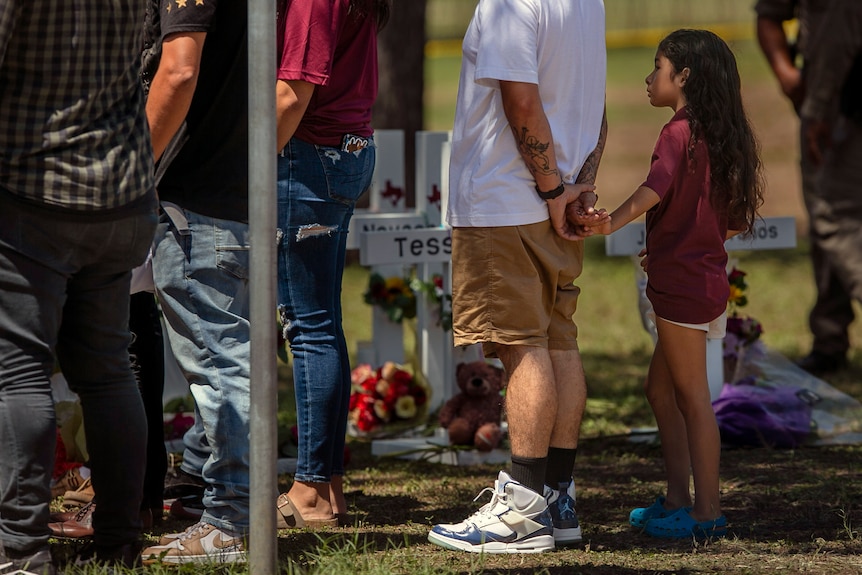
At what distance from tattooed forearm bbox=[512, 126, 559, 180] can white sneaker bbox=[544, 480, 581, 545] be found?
95 cm

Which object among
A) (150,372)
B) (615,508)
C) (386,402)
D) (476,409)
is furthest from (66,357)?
(386,402)

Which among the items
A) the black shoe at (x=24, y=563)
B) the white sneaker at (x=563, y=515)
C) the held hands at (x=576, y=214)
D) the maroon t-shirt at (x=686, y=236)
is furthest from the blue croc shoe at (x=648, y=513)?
the black shoe at (x=24, y=563)

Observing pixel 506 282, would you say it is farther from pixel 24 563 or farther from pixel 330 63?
pixel 24 563

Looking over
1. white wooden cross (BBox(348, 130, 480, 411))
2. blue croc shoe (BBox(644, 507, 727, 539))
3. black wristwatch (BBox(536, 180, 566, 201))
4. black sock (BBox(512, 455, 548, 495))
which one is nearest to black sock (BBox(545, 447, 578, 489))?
black sock (BBox(512, 455, 548, 495))

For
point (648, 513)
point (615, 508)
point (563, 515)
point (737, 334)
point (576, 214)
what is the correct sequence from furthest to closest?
point (737, 334) < point (615, 508) < point (648, 513) < point (563, 515) < point (576, 214)

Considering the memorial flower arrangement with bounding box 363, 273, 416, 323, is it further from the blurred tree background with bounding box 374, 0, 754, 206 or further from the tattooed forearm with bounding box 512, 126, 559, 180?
the blurred tree background with bounding box 374, 0, 754, 206

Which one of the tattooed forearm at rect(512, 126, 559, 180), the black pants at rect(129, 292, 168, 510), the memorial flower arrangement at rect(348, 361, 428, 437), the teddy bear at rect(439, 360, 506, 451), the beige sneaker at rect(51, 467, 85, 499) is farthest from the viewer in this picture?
the memorial flower arrangement at rect(348, 361, 428, 437)

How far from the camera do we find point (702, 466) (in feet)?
12.6

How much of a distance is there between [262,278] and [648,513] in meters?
1.74

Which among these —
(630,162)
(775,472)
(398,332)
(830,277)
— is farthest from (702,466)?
(630,162)

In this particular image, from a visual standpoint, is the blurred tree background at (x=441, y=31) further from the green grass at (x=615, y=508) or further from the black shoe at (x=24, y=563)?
the black shoe at (x=24, y=563)

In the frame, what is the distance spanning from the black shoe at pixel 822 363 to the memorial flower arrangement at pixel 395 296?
2.36m

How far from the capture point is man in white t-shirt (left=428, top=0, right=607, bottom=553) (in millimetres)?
3574

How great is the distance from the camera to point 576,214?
144 inches
